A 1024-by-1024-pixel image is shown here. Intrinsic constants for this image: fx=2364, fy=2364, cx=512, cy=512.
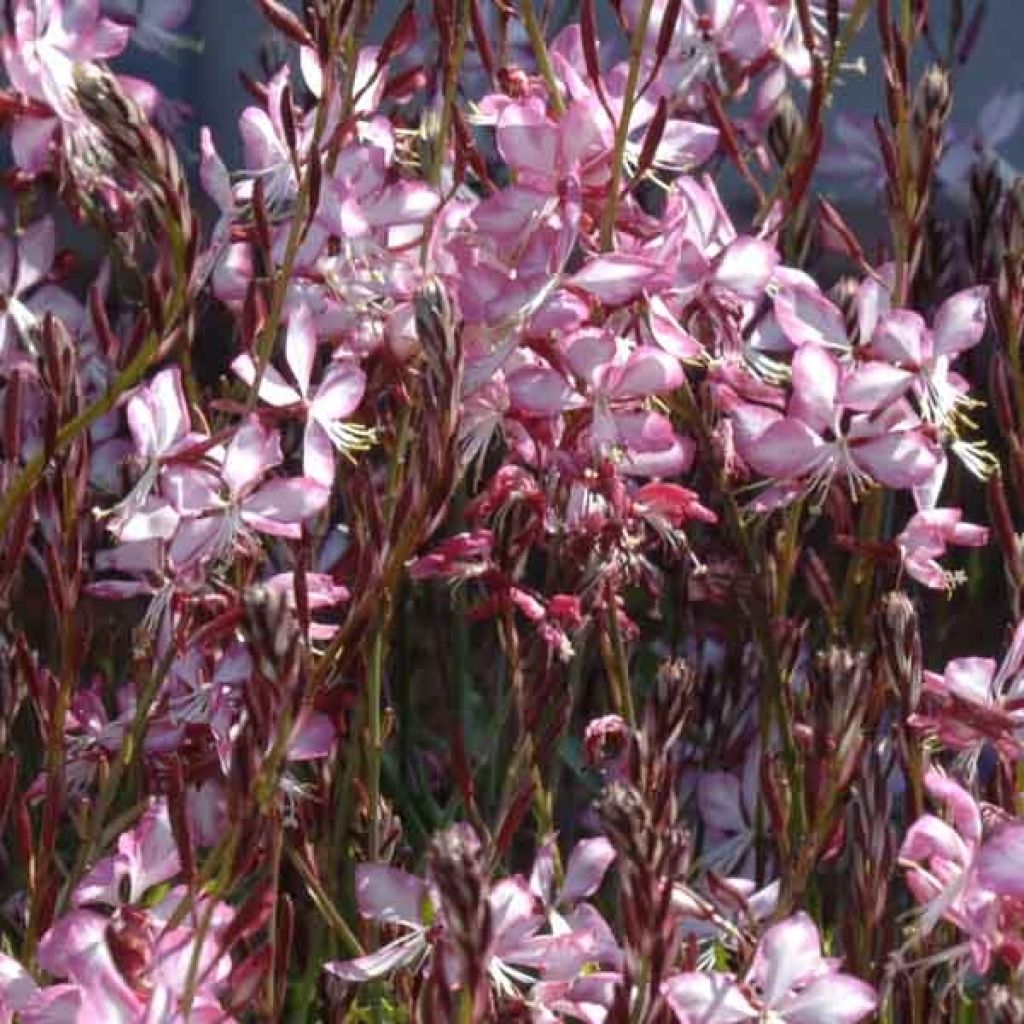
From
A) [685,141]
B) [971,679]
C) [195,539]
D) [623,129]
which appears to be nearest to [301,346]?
[195,539]

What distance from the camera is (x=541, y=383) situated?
1.46 metres

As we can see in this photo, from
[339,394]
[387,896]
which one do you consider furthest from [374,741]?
[339,394]

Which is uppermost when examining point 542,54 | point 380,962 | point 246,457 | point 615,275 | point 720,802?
point 542,54

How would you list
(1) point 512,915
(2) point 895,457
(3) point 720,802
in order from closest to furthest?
(1) point 512,915 → (2) point 895,457 → (3) point 720,802

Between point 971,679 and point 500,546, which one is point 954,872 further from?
point 500,546

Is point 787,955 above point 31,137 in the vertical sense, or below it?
below

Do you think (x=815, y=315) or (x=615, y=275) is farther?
(x=815, y=315)

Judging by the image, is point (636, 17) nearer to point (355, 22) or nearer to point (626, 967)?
point (355, 22)

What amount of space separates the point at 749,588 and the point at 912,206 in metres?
0.28

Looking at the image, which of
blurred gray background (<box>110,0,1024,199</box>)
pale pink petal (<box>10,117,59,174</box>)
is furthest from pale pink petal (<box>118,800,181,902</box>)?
blurred gray background (<box>110,0,1024,199</box>)

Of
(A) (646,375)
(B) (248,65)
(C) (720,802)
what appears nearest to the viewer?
(A) (646,375)

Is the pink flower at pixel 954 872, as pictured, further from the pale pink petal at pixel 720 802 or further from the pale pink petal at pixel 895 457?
the pale pink petal at pixel 720 802

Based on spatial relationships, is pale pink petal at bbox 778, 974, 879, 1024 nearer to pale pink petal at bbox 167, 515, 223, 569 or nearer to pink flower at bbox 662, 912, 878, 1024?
pink flower at bbox 662, 912, 878, 1024

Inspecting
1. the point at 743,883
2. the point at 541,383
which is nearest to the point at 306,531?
the point at 541,383
